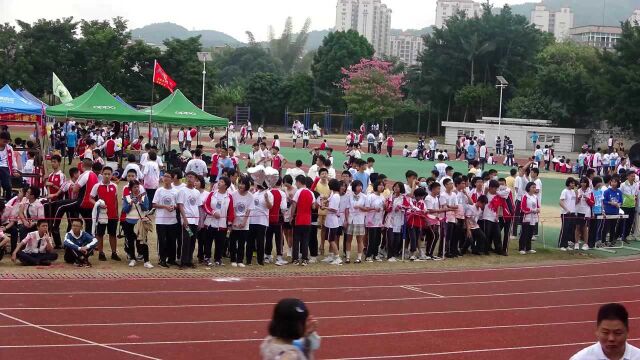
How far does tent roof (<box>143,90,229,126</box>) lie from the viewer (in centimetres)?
2467

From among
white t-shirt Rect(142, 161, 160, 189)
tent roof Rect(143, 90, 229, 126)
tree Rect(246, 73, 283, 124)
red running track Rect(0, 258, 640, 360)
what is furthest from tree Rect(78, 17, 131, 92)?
red running track Rect(0, 258, 640, 360)

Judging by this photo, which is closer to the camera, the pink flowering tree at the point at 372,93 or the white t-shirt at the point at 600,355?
the white t-shirt at the point at 600,355

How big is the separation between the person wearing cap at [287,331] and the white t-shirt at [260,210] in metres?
9.55

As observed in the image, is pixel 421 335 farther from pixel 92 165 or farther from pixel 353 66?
pixel 353 66

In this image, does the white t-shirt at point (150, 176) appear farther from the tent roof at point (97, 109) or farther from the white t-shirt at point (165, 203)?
the tent roof at point (97, 109)

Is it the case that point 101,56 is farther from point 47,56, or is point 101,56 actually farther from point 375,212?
point 375,212

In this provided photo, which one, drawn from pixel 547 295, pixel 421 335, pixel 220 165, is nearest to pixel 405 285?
pixel 547 295

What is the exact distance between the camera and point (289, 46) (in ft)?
352

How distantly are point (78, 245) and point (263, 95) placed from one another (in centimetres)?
5219

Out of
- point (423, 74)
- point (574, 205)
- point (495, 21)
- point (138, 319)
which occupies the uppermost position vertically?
point (495, 21)

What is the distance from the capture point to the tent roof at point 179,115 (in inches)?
971

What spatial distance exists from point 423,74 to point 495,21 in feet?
21.8

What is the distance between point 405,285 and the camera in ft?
44.4

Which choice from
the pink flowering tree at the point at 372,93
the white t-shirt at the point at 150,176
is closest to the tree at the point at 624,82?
the pink flowering tree at the point at 372,93
